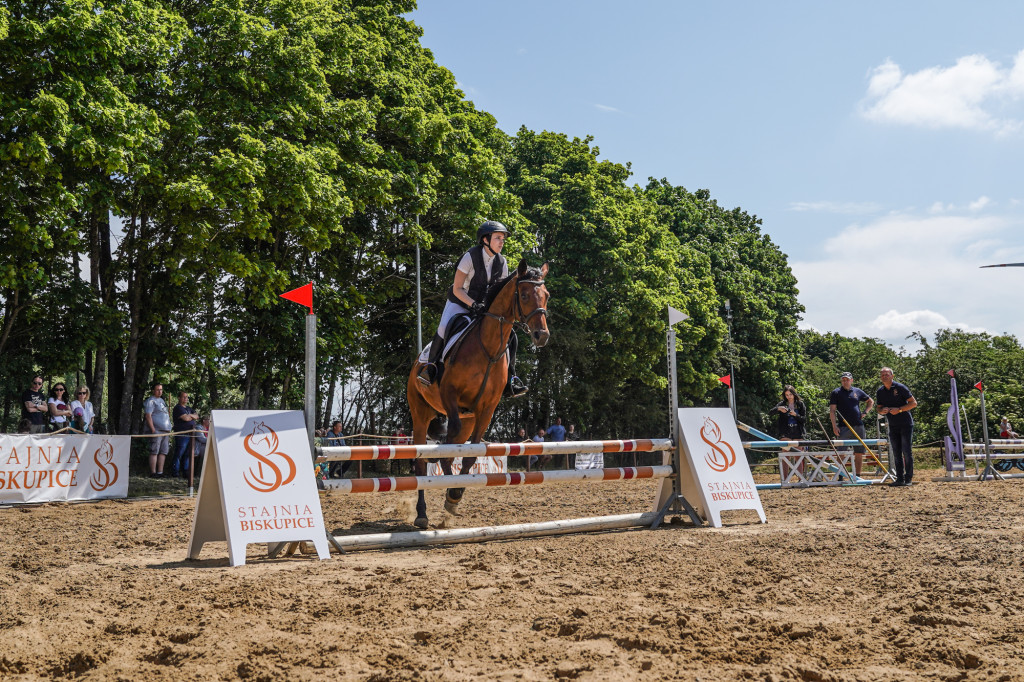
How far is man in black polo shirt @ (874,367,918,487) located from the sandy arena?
7415mm

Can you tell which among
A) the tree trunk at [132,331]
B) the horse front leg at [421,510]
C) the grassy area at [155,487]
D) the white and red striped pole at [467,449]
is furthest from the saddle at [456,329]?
the tree trunk at [132,331]

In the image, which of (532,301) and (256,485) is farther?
(532,301)

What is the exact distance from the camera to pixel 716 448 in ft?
28.3

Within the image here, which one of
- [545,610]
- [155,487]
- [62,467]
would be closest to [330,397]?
[155,487]

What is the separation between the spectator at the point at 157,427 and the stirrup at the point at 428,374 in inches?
369

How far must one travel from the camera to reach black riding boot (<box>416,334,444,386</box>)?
8.70 m

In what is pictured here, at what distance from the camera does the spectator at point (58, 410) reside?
14.9m

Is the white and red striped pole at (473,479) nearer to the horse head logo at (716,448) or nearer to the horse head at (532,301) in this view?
the horse head logo at (716,448)

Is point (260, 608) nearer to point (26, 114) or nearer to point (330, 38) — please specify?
point (26, 114)

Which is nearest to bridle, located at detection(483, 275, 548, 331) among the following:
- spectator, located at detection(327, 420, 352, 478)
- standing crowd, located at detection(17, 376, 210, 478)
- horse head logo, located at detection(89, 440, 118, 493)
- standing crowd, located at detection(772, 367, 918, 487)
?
standing crowd, located at detection(17, 376, 210, 478)

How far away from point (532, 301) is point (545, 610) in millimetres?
3954

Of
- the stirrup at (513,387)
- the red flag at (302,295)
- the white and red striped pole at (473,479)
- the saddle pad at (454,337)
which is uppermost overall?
the red flag at (302,295)

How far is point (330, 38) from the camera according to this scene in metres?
20.5

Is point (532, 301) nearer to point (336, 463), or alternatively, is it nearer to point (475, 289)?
point (475, 289)
